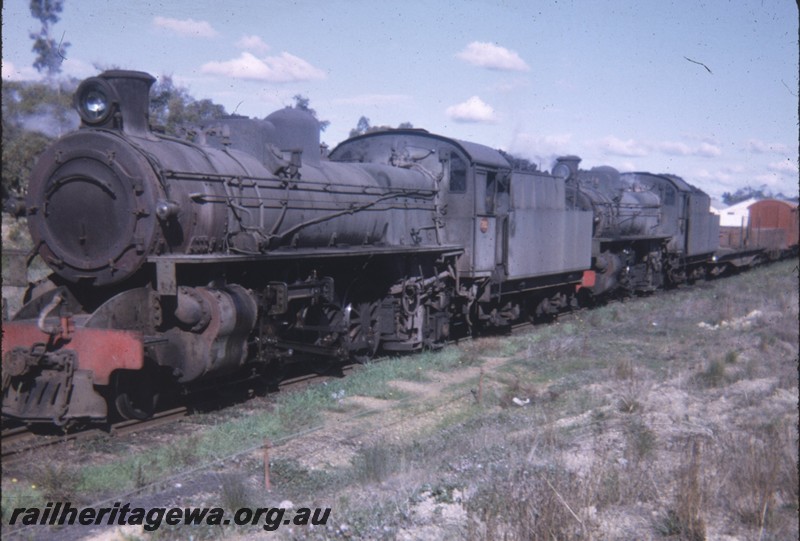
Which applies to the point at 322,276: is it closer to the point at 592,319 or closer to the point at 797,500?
the point at 797,500

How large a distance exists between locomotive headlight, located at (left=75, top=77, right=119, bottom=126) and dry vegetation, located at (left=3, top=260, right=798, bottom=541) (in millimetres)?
3842

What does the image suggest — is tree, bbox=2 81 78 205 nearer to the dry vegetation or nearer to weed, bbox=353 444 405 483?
the dry vegetation

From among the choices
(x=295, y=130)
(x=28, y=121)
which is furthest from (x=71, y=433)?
(x=28, y=121)

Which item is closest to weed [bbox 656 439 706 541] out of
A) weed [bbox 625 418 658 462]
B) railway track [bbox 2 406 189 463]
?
weed [bbox 625 418 658 462]

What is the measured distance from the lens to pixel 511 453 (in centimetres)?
704

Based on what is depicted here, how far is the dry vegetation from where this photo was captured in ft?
17.9

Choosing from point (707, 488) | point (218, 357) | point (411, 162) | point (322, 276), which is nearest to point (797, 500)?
point (707, 488)

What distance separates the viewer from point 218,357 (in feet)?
28.7

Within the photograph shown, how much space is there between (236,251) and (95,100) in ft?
8.05

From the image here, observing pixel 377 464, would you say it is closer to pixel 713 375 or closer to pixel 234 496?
pixel 234 496

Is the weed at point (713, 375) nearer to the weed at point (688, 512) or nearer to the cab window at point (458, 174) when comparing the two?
the weed at point (688, 512)

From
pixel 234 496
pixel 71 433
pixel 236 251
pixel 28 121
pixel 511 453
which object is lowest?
pixel 71 433

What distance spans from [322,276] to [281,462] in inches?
166

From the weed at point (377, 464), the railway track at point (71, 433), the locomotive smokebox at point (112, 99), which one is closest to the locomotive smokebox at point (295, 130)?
the locomotive smokebox at point (112, 99)
